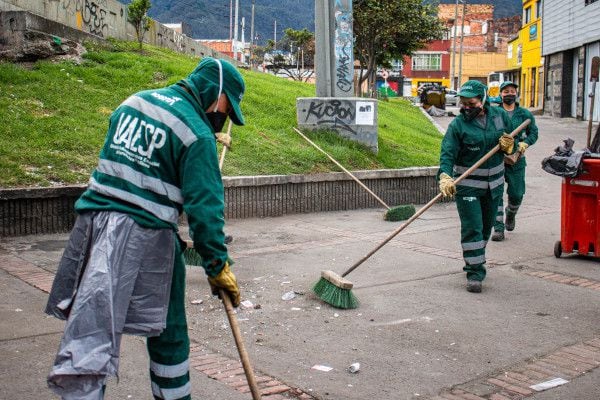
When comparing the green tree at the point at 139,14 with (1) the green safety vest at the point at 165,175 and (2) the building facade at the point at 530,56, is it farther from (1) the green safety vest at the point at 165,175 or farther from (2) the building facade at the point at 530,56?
(2) the building facade at the point at 530,56

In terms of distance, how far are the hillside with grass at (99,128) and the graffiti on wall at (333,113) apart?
0.88ft

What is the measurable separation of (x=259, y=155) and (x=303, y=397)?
23.1ft

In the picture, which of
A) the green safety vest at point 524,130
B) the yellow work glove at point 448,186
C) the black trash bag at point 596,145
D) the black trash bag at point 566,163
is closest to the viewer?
the yellow work glove at point 448,186

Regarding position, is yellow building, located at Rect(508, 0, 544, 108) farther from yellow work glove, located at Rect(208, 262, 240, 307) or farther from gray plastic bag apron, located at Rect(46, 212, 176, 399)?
gray plastic bag apron, located at Rect(46, 212, 176, 399)

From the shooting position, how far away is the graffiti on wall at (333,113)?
12578mm

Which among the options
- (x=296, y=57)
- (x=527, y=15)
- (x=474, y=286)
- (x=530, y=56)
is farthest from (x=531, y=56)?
(x=474, y=286)

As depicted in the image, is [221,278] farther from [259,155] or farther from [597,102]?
[597,102]

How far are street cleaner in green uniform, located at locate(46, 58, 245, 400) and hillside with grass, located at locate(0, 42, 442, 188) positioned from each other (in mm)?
5587

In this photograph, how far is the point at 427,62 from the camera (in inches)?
3361

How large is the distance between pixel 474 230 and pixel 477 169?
1.80ft

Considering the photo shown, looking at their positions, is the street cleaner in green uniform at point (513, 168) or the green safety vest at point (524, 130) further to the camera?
the street cleaner in green uniform at point (513, 168)

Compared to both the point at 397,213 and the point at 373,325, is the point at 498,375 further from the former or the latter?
the point at 397,213

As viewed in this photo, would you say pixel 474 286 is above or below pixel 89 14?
below

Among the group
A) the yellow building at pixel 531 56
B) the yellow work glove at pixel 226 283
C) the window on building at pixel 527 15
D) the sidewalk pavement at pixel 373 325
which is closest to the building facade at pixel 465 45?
the yellow building at pixel 531 56
